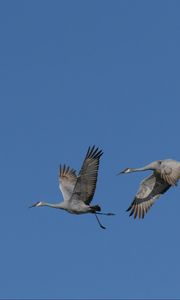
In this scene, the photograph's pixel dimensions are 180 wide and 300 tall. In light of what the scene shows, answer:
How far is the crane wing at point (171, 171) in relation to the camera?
3975 cm

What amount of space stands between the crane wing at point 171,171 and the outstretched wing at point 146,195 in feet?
4.34

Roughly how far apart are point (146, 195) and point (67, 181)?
10.0 feet

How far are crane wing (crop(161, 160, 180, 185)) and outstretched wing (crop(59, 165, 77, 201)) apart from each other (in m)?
3.39

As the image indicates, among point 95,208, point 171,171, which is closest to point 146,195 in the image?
point 171,171

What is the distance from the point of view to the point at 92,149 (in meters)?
38.8

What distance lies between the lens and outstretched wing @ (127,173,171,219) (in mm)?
41531

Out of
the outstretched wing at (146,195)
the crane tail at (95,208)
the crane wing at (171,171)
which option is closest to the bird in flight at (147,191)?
the outstretched wing at (146,195)

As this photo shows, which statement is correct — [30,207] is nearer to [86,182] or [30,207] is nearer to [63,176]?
[63,176]

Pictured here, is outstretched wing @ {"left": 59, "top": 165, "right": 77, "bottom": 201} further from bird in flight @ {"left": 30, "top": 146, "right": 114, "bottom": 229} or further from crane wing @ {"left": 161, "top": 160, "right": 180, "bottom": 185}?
crane wing @ {"left": 161, "top": 160, "right": 180, "bottom": 185}

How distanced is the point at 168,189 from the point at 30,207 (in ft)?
16.9

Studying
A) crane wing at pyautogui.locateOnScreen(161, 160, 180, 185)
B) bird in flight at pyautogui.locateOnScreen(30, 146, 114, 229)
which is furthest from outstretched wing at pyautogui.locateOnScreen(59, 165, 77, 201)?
crane wing at pyautogui.locateOnScreen(161, 160, 180, 185)

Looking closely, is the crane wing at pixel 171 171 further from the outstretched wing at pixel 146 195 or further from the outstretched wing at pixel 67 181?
the outstretched wing at pixel 67 181

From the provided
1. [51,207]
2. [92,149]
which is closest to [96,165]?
[92,149]

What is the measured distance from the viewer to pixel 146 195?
41750 millimetres
